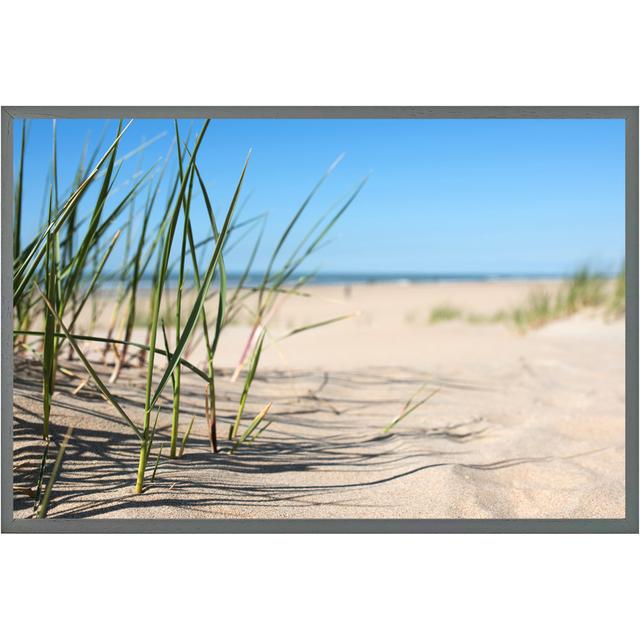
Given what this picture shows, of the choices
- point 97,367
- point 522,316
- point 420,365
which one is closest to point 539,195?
point 522,316

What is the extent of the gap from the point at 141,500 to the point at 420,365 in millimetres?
2200

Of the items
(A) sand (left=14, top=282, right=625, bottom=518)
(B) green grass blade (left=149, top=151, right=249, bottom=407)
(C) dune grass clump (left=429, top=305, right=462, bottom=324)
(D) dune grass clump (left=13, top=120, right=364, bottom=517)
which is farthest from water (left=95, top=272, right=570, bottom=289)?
(B) green grass blade (left=149, top=151, right=249, bottom=407)

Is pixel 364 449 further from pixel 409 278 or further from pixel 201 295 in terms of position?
pixel 409 278

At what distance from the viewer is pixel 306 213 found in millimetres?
1600

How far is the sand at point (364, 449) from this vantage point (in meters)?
1.52

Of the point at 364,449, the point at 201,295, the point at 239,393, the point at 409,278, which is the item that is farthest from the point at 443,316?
the point at 409,278

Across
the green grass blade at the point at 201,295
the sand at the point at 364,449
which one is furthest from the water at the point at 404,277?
the green grass blade at the point at 201,295

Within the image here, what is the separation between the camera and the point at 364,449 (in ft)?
6.46

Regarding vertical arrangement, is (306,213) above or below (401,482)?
above

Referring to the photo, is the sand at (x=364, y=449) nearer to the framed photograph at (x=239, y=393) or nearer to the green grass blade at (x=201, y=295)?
the framed photograph at (x=239, y=393)

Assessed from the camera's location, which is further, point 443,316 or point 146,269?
point 443,316

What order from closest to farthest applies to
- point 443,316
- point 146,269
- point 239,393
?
point 146,269 → point 239,393 → point 443,316
